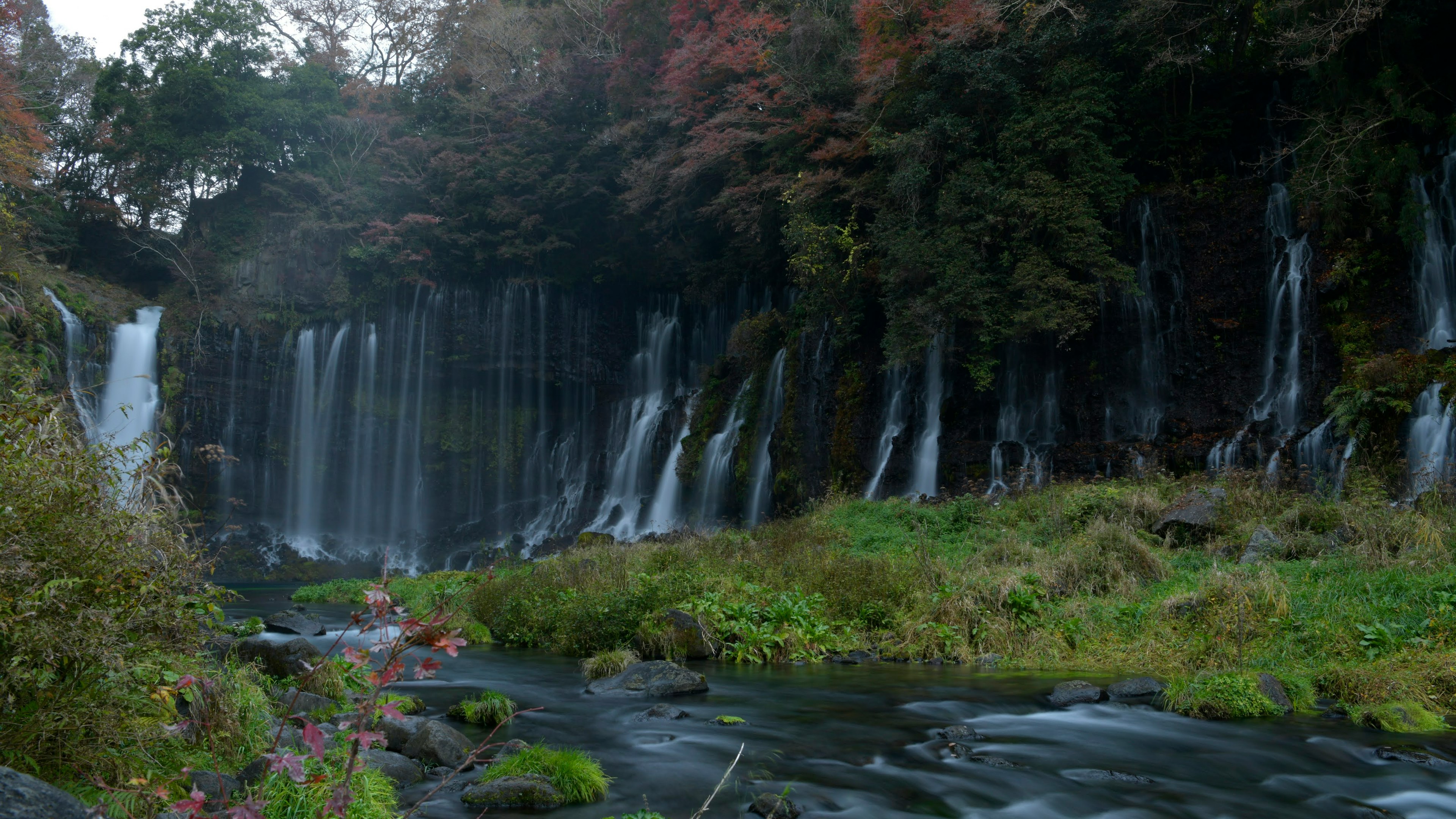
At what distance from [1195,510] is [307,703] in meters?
11.4

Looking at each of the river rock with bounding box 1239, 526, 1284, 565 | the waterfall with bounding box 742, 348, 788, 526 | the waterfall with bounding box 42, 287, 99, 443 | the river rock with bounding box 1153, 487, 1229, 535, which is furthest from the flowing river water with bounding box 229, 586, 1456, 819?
the waterfall with bounding box 42, 287, 99, 443

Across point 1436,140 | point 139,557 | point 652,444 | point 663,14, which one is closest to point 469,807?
point 139,557

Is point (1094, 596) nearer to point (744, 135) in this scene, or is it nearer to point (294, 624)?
point (294, 624)

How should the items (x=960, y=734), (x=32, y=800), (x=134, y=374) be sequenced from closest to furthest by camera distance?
(x=32, y=800) < (x=960, y=734) < (x=134, y=374)

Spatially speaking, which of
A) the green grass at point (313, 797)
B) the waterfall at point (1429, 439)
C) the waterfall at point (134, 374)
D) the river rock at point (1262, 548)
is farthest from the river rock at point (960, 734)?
the waterfall at point (134, 374)

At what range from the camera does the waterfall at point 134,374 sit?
27.5 meters

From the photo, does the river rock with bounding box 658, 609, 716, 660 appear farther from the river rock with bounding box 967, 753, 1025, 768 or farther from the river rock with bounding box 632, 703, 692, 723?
the river rock with bounding box 967, 753, 1025, 768

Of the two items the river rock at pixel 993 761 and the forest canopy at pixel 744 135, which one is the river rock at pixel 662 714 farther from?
the forest canopy at pixel 744 135

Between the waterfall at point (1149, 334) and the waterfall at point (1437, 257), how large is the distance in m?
4.14

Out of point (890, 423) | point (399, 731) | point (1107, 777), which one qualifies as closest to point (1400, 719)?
point (1107, 777)

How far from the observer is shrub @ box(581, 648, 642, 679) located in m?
8.80

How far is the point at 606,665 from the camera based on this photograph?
29.1 ft

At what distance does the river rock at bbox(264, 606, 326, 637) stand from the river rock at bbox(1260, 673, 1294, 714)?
10725 millimetres

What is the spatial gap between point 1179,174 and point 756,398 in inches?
463
